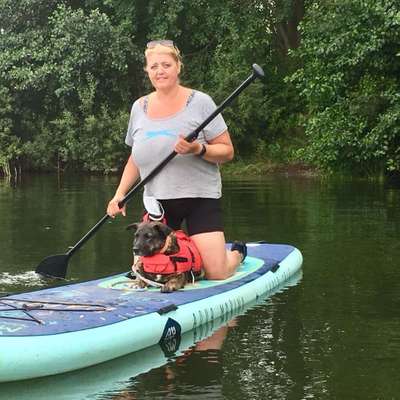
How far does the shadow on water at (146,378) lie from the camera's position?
390 cm

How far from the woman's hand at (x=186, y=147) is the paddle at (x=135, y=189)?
0.29 feet

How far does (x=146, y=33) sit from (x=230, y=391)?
69.2 ft

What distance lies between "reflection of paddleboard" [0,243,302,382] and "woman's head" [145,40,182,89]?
1.29m

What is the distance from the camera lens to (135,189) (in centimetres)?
581

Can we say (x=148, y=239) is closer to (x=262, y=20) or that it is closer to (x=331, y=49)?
(x=331, y=49)

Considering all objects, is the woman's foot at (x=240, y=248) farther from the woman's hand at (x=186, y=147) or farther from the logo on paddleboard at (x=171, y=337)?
the logo on paddleboard at (x=171, y=337)

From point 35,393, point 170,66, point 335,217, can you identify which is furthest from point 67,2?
point 35,393

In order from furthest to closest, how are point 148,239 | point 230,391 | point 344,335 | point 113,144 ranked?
point 113,144 < point 148,239 < point 344,335 < point 230,391

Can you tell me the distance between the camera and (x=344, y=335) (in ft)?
16.0

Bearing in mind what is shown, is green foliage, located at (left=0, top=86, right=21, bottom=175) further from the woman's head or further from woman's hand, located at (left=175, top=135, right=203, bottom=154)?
woman's hand, located at (left=175, top=135, right=203, bottom=154)

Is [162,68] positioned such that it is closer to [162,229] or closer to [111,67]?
[162,229]

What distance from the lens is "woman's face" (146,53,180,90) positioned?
5.51 meters

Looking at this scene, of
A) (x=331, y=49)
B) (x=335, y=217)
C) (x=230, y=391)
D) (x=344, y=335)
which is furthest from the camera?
(x=331, y=49)

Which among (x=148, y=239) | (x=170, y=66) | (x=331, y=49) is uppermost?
(x=331, y=49)
